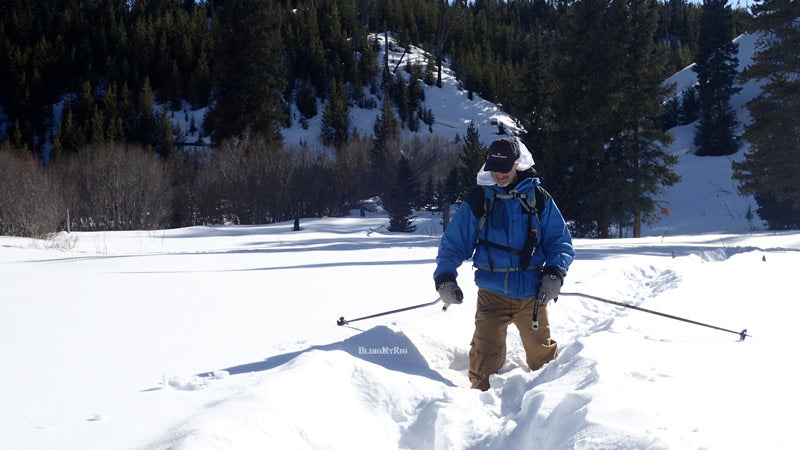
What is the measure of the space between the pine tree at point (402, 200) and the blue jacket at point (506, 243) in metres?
23.9

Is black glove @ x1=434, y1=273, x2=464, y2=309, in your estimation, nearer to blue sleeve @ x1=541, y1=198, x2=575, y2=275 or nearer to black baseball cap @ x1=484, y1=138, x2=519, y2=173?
blue sleeve @ x1=541, y1=198, x2=575, y2=275

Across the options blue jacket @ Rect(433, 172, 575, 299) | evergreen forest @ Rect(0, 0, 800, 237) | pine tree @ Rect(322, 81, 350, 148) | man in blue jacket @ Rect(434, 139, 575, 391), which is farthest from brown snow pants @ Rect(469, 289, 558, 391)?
pine tree @ Rect(322, 81, 350, 148)

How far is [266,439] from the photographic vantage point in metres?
2.65

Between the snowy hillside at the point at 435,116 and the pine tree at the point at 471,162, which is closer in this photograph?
the pine tree at the point at 471,162

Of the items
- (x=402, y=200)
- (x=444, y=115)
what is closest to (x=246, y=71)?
(x=402, y=200)

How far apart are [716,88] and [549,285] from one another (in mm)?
40557

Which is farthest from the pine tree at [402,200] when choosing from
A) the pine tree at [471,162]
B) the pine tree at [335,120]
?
the pine tree at [335,120]

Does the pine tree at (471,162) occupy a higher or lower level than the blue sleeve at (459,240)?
higher

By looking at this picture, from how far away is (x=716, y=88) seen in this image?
3816 centimetres

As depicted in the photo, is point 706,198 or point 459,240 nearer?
point 459,240

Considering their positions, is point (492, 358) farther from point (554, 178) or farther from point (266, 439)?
point (554, 178)

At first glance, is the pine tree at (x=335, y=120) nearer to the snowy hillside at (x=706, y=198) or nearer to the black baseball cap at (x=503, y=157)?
the snowy hillside at (x=706, y=198)

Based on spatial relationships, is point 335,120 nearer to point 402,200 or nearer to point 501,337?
point 402,200

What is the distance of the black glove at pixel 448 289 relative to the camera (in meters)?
4.10
